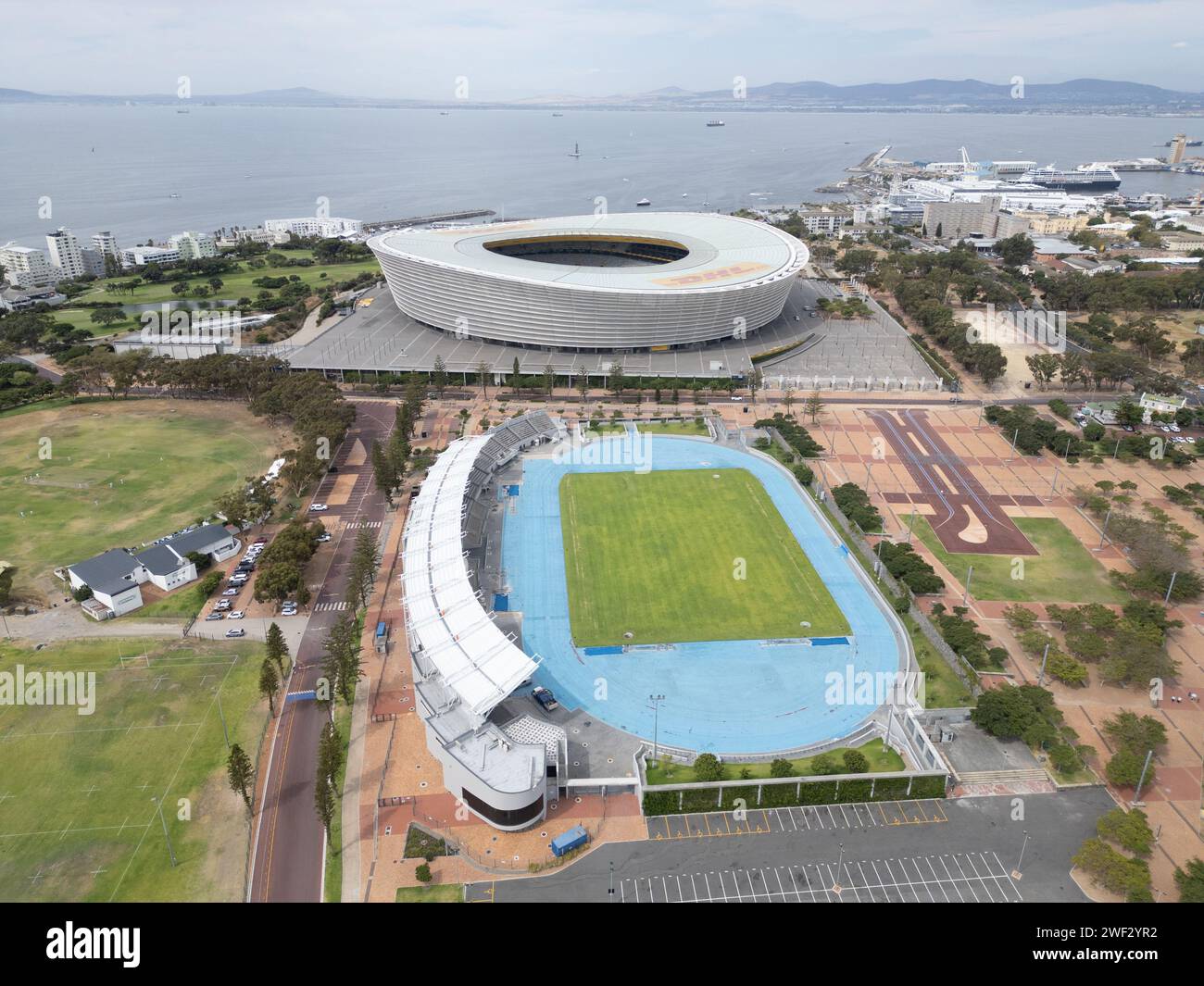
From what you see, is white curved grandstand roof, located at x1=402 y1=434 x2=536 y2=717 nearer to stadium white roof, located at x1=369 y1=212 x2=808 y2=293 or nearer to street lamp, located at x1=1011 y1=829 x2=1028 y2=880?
street lamp, located at x1=1011 y1=829 x2=1028 y2=880

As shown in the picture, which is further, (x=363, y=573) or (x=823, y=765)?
(x=363, y=573)

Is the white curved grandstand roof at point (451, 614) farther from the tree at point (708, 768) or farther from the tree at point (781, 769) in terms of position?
the tree at point (781, 769)

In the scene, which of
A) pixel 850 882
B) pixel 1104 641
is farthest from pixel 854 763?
pixel 1104 641

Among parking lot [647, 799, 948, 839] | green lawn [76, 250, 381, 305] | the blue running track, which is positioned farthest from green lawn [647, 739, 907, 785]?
green lawn [76, 250, 381, 305]

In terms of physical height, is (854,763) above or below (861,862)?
above

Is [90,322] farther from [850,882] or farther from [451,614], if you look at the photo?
[850,882]

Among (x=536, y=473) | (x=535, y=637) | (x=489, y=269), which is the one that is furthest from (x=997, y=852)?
(x=489, y=269)

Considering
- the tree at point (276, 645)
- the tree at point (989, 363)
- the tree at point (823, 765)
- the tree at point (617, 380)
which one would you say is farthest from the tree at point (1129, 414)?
the tree at point (276, 645)

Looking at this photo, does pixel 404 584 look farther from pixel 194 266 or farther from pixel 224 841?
pixel 194 266
